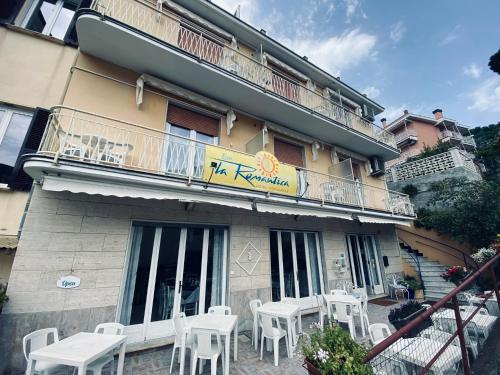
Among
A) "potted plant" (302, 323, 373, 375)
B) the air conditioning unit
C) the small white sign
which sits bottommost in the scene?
"potted plant" (302, 323, 373, 375)

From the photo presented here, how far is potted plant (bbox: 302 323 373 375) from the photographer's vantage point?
1906mm

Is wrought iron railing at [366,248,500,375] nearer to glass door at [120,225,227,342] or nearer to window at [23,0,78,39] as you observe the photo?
glass door at [120,225,227,342]

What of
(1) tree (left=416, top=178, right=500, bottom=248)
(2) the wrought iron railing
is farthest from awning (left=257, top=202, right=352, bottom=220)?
(1) tree (left=416, top=178, right=500, bottom=248)

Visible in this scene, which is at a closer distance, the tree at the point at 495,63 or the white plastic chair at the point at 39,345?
the white plastic chair at the point at 39,345

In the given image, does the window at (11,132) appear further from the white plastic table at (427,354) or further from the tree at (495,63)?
the tree at (495,63)

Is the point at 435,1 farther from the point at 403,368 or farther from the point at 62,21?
the point at 62,21

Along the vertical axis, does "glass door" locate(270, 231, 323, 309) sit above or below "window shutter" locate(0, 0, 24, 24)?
below

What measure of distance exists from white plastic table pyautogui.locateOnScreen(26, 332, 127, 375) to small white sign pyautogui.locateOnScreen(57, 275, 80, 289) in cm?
125

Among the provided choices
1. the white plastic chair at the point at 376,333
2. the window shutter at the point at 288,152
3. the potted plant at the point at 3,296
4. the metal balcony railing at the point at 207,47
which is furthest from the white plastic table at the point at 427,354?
the metal balcony railing at the point at 207,47

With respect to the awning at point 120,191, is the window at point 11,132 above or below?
above

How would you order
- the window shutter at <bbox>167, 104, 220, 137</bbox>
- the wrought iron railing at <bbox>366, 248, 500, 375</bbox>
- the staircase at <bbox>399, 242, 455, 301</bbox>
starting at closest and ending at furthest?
1. the wrought iron railing at <bbox>366, 248, 500, 375</bbox>
2. the window shutter at <bbox>167, 104, 220, 137</bbox>
3. the staircase at <bbox>399, 242, 455, 301</bbox>

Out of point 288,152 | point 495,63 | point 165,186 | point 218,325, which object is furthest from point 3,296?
point 495,63

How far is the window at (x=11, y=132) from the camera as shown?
5051mm

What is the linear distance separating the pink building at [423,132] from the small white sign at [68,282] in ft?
103
